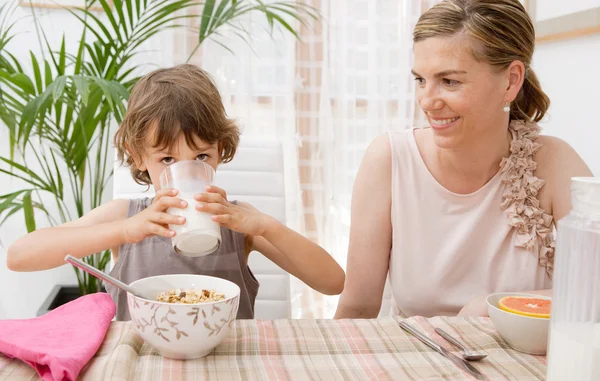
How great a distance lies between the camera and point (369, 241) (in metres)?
1.51

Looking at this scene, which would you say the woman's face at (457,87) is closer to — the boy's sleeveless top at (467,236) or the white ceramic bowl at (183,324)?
the boy's sleeveless top at (467,236)

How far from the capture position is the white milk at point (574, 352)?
2.30 feet

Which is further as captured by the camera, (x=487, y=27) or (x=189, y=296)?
(x=487, y=27)

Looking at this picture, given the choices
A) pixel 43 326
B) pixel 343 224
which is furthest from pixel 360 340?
pixel 343 224

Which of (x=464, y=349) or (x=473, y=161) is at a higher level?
(x=473, y=161)

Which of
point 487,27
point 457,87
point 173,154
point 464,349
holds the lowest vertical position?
point 464,349

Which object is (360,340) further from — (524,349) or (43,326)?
(43,326)

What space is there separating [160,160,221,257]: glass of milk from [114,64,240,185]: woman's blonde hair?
0.65 feet

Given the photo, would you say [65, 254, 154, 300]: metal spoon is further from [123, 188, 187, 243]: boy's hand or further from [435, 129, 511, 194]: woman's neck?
[435, 129, 511, 194]: woman's neck

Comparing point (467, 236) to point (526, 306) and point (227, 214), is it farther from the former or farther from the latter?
point (227, 214)

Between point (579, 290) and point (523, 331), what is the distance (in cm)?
24

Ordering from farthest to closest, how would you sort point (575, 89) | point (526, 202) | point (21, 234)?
point (21, 234) → point (575, 89) → point (526, 202)

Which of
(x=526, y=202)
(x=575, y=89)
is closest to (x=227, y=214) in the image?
(x=526, y=202)

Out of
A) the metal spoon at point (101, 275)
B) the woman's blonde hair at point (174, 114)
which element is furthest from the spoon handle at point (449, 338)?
the woman's blonde hair at point (174, 114)
